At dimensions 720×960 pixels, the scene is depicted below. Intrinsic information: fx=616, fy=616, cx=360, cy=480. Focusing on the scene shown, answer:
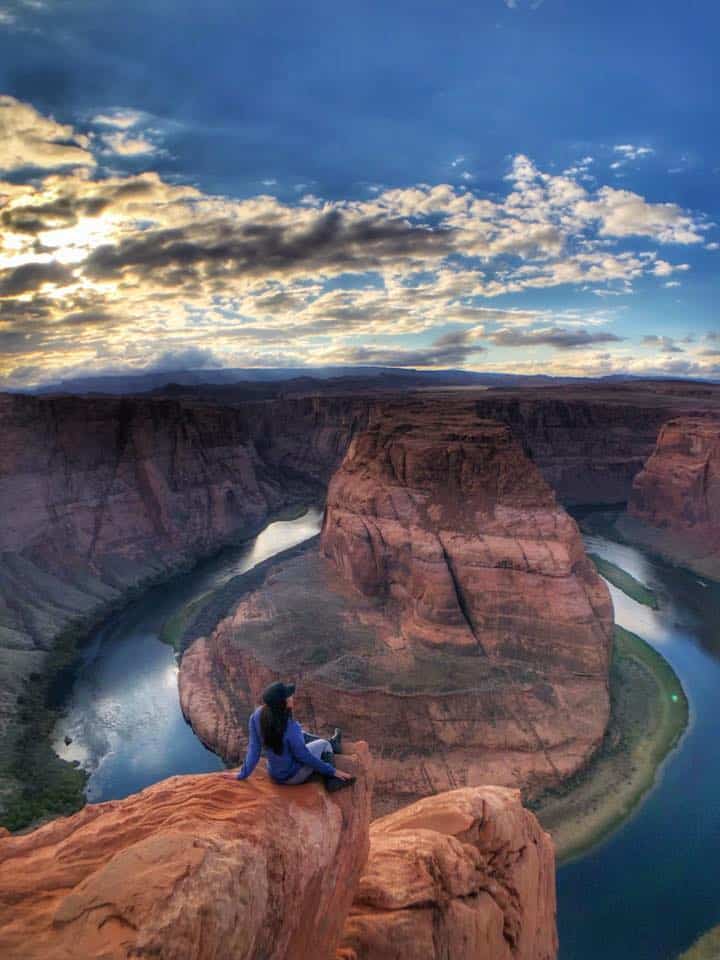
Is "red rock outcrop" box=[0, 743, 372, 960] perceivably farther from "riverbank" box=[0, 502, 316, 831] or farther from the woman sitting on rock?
"riverbank" box=[0, 502, 316, 831]

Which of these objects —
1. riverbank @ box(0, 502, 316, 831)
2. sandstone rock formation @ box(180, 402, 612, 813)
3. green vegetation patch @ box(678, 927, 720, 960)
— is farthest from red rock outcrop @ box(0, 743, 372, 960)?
riverbank @ box(0, 502, 316, 831)

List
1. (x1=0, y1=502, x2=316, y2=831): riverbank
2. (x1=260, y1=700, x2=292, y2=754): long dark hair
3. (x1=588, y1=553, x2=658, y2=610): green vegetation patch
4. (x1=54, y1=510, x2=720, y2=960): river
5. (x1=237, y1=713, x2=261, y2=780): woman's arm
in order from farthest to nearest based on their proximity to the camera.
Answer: (x1=588, y1=553, x2=658, y2=610): green vegetation patch < (x1=0, y1=502, x2=316, y2=831): riverbank < (x1=54, y1=510, x2=720, y2=960): river < (x1=237, y1=713, x2=261, y2=780): woman's arm < (x1=260, y1=700, x2=292, y2=754): long dark hair

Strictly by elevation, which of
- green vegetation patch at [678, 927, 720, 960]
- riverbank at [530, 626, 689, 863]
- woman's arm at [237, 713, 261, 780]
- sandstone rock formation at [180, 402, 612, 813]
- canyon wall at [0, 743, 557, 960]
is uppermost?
woman's arm at [237, 713, 261, 780]

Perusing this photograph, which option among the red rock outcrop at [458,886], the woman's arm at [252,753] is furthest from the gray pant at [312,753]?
the red rock outcrop at [458,886]

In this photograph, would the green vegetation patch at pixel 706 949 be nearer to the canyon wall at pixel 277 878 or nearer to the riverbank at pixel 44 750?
the canyon wall at pixel 277 878

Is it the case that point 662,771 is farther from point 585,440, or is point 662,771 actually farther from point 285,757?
point 585,440

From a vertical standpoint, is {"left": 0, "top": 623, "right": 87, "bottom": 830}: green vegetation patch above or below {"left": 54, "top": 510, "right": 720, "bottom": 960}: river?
below
